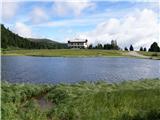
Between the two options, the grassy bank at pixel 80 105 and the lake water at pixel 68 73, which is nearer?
the grassy bank at pixel 80 105

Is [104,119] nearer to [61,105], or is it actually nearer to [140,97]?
[61,105]

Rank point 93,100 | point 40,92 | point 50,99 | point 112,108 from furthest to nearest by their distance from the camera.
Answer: point 40,92 → point 50,99 → point 93,100 → point 112,108

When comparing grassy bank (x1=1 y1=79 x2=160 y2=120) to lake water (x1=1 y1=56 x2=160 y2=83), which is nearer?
grassy bank (x1=1 y1=79 x2=160 y2=120)

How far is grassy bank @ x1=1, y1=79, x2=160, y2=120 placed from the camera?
20.2 meters

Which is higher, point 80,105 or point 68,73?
point 80,105

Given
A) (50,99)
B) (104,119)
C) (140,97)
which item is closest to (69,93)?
(50,99)

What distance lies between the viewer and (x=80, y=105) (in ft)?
75.5

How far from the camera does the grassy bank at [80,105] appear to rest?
20.2 m

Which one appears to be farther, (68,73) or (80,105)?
(68,73)

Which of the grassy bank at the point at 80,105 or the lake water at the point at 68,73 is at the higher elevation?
the grassy bank at the point at 80,105

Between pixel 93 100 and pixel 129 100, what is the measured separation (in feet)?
8.19

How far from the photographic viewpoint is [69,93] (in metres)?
27.5

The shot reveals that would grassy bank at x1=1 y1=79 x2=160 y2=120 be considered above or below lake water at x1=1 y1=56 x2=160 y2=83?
above

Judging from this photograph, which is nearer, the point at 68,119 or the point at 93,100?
the point at 68,119
